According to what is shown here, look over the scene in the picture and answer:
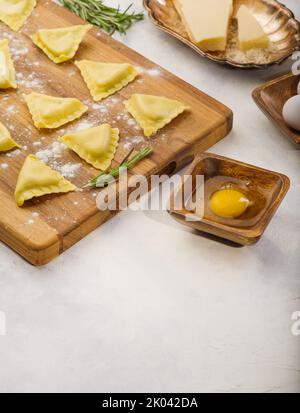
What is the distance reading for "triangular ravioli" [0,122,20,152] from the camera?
2106 mm

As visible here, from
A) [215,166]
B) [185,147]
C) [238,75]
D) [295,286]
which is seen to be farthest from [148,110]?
[295,286]

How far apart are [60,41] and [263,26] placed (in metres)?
0.72

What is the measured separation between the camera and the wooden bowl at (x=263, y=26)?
8.14ft

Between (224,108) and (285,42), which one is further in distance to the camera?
(285,42)

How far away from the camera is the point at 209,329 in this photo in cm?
185

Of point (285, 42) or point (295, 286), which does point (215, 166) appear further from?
point (285, 42)

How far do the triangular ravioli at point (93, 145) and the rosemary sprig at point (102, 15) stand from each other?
0.65 m

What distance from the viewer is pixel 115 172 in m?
→ 2.09

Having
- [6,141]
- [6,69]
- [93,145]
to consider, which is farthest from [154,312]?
[6,69]

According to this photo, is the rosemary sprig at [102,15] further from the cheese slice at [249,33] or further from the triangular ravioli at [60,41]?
the cheese slice at [249,33]

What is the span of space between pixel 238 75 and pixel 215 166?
63cm

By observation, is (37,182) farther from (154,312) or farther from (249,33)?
(249,33)
